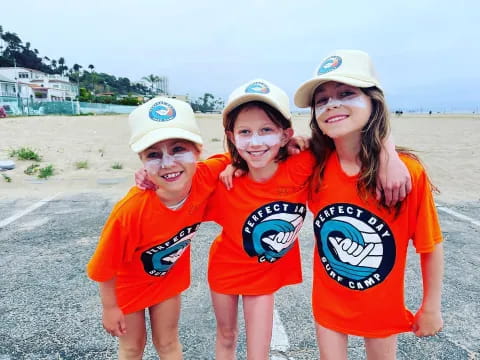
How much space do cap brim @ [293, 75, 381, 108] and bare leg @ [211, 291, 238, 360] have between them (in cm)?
120

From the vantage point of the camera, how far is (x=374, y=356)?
1.91 m

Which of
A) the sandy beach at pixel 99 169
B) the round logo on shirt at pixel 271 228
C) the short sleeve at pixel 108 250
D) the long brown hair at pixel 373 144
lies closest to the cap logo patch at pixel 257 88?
the long brown hair at pixel 373 144

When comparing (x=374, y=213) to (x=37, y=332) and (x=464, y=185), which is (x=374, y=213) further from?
(x=464, y=185)

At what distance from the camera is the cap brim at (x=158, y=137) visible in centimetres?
181

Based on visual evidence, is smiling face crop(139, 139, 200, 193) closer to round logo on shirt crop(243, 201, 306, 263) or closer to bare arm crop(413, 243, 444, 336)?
round logo on shirt crop(243, 201, 306, 263)

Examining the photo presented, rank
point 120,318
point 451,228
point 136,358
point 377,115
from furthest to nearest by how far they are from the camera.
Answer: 1. point 451,228
2. point 136,358
3. point 120,318
4. point 377,115

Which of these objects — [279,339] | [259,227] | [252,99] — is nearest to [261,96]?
[252,99]

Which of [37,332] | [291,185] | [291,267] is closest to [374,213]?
[291,185]

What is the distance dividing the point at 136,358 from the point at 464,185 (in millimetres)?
7652

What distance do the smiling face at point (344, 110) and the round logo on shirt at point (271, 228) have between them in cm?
49

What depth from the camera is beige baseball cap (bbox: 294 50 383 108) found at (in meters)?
1.74

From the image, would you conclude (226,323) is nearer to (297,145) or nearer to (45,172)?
(297,145)

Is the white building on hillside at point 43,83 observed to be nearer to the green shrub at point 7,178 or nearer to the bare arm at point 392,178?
the green shrub at point 7,178

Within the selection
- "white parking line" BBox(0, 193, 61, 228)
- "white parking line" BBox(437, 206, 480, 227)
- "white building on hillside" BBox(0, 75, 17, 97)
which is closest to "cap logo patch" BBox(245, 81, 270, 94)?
"white parking line" BBox(437, 206, 480, 227)
